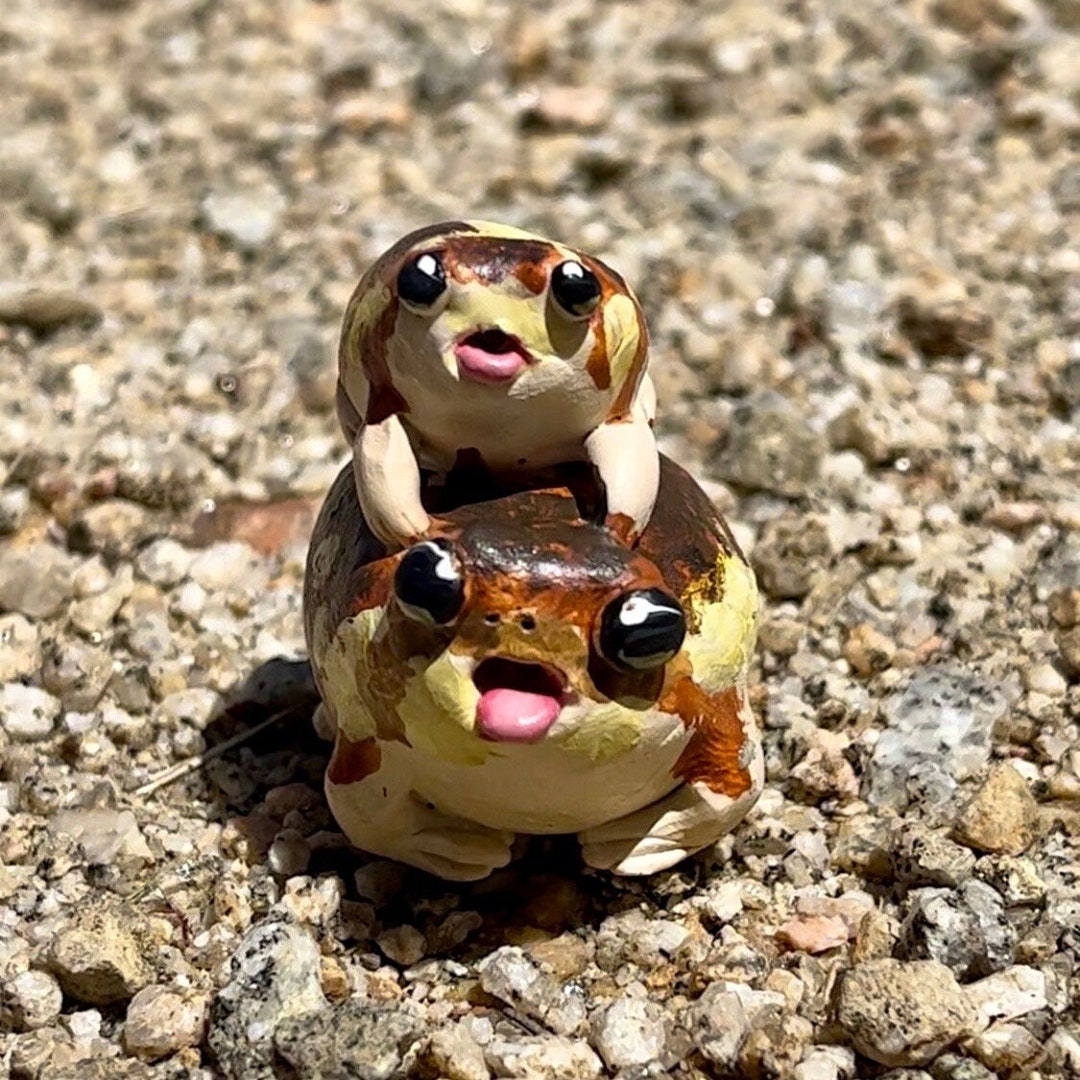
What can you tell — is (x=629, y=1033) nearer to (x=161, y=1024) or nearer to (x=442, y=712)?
(x=442, y=712)

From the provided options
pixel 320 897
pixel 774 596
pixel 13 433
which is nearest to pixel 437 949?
pixel 320 897

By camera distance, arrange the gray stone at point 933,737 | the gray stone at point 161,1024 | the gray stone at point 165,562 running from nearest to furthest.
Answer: the gray stone at point 161,1024
the gray stone at point 933,737
the gray stone at point 165,562

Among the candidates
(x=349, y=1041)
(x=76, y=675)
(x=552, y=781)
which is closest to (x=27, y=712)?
(x=76, y=675)

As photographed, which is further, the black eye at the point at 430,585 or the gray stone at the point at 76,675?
the gray stone at the point at 76,675

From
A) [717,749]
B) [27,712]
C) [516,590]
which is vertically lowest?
[27,712]

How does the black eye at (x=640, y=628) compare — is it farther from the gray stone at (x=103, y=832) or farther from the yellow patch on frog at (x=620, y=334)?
the gray stone at (x=103, y=832)

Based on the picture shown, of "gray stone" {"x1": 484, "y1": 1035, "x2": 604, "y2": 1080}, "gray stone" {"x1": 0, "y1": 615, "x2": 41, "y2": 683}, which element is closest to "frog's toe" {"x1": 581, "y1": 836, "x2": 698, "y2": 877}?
"gray stone" {"x1": 484, "y1": 1035, "x2": 604, "y2": 1080}

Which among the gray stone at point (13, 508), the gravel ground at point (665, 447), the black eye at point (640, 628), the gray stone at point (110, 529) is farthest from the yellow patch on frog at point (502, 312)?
the gray stone at point (13, 508)
